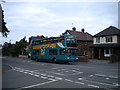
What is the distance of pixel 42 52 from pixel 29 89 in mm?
21415

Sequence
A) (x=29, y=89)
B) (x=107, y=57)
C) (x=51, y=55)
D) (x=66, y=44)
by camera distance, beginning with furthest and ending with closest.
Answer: (x=107, y=57) → (x=51, y=55) → (x=66, y=44) → (x=29, y=89)

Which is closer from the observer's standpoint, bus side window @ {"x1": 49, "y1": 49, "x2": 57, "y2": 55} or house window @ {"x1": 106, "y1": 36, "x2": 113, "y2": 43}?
bus side window @ {"x1": 49, "y1": 49, "x2": 57, "y2": 55}

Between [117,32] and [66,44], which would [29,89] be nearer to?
[66,44]

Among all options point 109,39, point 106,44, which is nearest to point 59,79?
point 106,44

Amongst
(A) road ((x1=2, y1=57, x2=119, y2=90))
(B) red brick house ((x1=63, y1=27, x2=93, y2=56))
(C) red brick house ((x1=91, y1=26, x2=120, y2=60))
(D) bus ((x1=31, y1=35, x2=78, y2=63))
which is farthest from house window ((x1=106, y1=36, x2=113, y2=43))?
(A) road ((x1=2, y1=57, x2=119, y2=90))

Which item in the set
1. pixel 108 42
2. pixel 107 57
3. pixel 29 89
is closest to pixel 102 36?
pixel 108 42

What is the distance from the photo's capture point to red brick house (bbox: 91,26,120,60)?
32594mm

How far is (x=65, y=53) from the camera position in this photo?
23719 millimetres

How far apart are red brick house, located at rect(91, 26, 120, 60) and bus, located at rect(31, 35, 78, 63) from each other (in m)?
11.2

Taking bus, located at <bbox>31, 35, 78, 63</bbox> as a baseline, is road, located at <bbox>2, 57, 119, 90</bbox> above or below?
below

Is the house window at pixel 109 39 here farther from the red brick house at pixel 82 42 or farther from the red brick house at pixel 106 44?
the red brick house at pixel 82 42

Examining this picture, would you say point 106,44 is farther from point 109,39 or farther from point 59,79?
point 59,79

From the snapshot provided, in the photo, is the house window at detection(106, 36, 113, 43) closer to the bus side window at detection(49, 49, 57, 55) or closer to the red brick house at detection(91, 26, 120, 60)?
the red brick house at detection(91, 26, 120, 60)

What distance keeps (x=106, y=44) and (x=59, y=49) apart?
43.8 feet
